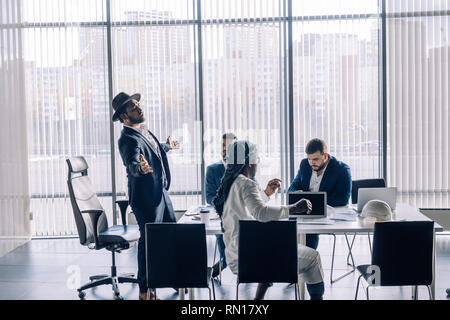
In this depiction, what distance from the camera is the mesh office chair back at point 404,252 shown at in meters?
3.21

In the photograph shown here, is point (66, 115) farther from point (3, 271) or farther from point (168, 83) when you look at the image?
point (3, 271)

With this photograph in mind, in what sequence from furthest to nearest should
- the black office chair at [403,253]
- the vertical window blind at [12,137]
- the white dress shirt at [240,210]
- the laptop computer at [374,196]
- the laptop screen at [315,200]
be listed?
the vertical window blind at [12,137] < the laptop computer at [374,196] < the laptop screen at [315,200] < the white dress shirt at [240,210] < the black office chair at [403,253]

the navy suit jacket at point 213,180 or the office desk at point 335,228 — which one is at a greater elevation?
the navy suit jacket at point 213,180

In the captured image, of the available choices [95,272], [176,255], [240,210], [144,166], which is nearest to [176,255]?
[176,255]

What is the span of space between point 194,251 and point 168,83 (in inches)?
140

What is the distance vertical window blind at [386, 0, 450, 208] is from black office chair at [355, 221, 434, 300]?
3211 mm

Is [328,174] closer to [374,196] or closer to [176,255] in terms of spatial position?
[374,196]

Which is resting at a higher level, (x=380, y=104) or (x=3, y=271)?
(x=380, y=104)

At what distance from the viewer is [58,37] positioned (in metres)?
6.43

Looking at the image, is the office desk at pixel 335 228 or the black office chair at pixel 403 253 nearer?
the black office chair at pixel 403 253

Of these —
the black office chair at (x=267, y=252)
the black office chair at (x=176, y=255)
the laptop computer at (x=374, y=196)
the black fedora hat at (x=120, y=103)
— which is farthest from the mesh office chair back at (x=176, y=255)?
the laptop computer at (x=374, y=196)

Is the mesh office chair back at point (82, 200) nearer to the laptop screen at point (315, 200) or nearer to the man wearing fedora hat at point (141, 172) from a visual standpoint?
the man wearing fedora hat at point (141, 172)

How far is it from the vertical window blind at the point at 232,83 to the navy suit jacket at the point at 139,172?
236cm
